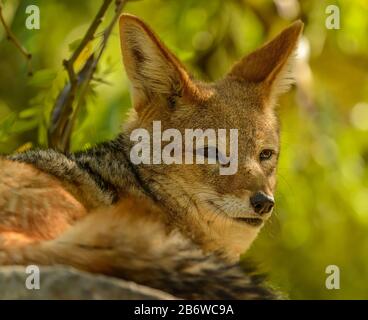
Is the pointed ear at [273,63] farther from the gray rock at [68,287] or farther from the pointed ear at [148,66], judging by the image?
the gray rock at [68,287]

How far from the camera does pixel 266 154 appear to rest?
286 inches

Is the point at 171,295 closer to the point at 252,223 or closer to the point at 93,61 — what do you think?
the point at 252,223

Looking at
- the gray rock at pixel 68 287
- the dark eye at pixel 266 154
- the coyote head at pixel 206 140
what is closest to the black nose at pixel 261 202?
the coyote head at pixel 206 140

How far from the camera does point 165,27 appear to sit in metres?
11.9

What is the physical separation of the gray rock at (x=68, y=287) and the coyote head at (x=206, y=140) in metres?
1.72

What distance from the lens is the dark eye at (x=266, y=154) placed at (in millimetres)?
7229

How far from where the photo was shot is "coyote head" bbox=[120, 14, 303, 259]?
693cm

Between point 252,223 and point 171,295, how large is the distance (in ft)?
5.55

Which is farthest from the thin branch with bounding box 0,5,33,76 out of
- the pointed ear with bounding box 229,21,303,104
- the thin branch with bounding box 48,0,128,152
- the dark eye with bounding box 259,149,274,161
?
the dark eye with bounding box 259,149,274,161

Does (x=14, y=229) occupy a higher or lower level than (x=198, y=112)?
lower

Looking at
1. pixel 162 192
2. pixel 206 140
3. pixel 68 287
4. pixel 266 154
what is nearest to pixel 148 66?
pixel 206 140

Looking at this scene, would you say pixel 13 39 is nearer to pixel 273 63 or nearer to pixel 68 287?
pixel 273 63

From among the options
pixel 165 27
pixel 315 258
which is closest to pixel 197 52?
pixel 165 27

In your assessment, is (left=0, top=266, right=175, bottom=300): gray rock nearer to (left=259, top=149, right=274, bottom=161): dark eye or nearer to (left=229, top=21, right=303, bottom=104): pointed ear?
(left=259, top=149, right=274, bottom=161): dark eye
